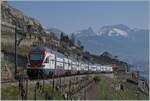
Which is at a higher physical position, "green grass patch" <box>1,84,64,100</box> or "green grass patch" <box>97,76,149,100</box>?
"green grass patch" <box>1,84,64,100</box>

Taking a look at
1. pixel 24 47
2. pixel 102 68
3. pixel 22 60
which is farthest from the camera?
pixel 102 68

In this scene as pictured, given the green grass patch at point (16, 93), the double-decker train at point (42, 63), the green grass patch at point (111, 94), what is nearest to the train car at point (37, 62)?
the double-decker train at point (42, 63)

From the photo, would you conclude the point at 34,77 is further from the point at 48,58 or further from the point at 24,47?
the point at 24,47

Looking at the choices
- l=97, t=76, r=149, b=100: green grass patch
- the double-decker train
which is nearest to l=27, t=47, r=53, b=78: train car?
the double-decker train

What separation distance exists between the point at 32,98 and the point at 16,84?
1270 millimetres

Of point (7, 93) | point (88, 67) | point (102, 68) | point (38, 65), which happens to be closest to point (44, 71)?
point (38, 65)

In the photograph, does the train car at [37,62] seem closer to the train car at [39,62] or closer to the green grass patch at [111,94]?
the train car at [39,62]

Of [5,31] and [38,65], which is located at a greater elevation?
[5,31]

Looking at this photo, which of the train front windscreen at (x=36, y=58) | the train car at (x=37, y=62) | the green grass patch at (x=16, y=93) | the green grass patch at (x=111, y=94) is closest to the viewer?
the green grass patch at (x=16, y=93)

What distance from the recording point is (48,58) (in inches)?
1622

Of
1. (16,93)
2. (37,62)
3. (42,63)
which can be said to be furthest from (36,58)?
(16,93)

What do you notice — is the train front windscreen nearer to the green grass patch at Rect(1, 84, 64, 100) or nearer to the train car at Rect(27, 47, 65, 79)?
the train car at Rect(27, 47, 65, 79)

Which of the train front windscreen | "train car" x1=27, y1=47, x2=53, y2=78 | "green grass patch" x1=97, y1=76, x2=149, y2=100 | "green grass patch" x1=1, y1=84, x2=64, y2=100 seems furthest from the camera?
"green grass patch" x1=97, y1=76, x2=149, y2=100

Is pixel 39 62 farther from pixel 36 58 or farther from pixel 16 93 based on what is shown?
pixel 16 93
